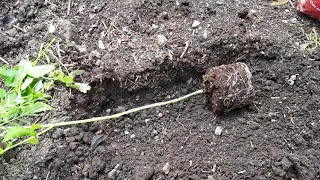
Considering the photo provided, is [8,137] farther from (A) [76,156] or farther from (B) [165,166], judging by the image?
(B) [165,166]

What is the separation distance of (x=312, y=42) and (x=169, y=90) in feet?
2.35

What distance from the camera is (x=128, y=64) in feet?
6.16

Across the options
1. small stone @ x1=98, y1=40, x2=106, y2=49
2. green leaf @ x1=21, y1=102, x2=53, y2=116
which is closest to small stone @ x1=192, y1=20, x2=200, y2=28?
small stone @ x1=98, y1=40, x2=106, y2=49

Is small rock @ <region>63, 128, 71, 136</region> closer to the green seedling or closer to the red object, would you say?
the green seedling

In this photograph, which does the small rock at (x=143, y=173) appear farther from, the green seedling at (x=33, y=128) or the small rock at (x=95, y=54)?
the small rock at (x=95, y=54)

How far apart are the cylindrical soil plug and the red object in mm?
535

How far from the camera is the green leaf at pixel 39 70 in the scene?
5.58 ft

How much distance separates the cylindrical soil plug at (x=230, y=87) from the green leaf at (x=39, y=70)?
661mm

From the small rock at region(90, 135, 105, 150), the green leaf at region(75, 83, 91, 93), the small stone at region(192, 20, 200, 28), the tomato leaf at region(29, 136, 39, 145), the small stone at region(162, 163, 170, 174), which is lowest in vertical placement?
the small stone at region(162, 163, 170, 174)

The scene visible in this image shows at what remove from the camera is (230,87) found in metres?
1.72

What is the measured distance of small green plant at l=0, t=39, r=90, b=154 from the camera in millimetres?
1580

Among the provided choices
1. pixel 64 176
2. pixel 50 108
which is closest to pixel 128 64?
pixel 50 108

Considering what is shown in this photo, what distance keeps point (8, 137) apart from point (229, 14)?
3.92 ft

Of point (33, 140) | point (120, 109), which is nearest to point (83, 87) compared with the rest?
point (120, 109)
